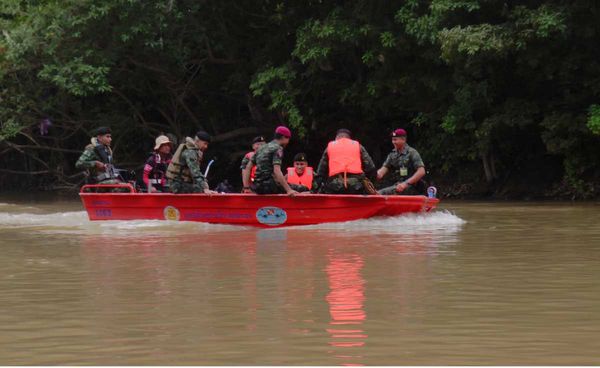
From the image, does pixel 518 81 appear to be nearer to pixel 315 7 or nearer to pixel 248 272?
pixel 315 7

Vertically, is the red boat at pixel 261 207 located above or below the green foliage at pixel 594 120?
below

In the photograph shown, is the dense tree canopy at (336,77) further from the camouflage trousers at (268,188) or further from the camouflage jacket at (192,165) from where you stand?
the camouflage jacket at (192,165)

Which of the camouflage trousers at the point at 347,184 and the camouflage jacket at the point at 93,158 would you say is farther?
the camouflage jacket at the point at 93,158

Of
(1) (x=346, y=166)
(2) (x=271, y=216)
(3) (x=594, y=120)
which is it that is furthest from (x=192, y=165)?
(3) (x=594, y=120)

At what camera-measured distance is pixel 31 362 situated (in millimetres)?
6121

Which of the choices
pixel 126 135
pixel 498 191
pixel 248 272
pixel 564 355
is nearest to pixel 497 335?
pixel 564 355

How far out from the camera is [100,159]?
708 inches

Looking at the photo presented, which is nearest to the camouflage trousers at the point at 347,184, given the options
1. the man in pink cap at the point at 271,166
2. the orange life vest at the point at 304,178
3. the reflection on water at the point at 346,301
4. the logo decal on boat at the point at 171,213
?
the man in pink cap at the point at 271,166

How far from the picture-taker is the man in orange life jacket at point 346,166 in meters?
16.6

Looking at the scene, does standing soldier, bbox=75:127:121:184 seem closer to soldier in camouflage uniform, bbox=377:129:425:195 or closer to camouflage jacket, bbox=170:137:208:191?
camouflage jacket, bbox=170:137:208:191

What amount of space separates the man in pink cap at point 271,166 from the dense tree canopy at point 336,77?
7333mm

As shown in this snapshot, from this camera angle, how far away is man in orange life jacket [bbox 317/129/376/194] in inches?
652

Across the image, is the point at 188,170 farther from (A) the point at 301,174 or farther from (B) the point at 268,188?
(A) the point at 301,174

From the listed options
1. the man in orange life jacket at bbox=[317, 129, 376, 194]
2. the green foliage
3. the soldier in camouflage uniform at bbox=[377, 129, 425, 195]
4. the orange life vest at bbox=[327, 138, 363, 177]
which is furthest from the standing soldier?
the green foliage
